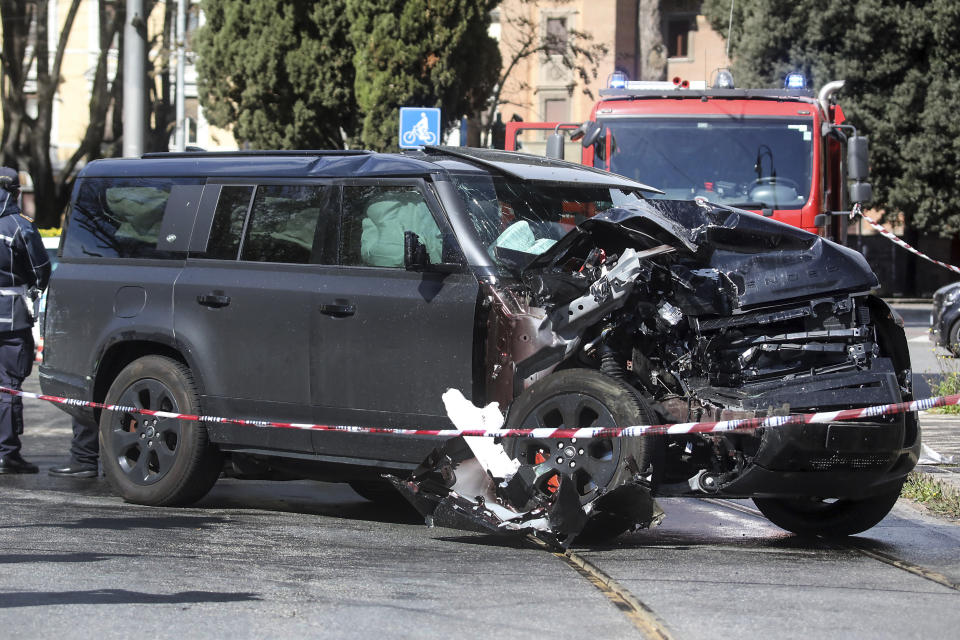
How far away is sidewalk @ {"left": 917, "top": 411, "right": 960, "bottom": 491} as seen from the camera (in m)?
8.73

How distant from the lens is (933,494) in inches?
324

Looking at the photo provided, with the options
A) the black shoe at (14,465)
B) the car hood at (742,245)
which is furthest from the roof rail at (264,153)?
the black shoe at (14,465)

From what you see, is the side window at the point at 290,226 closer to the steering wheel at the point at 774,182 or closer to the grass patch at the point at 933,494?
the grass patch at the point at 933,494

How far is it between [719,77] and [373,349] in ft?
28.0

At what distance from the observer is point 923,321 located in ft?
92.6

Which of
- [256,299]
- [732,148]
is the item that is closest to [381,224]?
[256,299]

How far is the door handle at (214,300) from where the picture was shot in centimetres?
759

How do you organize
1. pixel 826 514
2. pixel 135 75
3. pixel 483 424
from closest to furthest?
1. pixel 483 424
2. pixel 826 514
3. pixel 135 75

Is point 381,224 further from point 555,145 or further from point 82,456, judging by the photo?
point 555,145

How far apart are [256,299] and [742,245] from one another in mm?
2486

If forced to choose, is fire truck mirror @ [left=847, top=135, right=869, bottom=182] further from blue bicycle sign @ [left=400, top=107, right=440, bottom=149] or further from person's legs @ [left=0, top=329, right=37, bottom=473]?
person's legs @ [left=0, top=329, right=37, bottom=473]

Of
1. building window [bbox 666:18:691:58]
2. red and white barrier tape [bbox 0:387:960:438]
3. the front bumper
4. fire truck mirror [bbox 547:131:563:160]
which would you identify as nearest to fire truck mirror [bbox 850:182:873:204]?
fire truck mirror [bbox 547:131:563:160]

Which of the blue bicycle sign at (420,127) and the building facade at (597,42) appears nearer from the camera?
the blue bicycle sign at (420,127)

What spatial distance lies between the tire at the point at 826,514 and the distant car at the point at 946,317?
10.9 m
